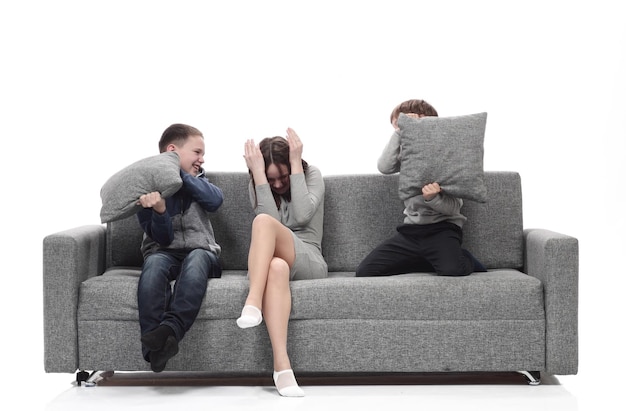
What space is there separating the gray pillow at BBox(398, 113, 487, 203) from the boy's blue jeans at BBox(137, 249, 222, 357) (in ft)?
2.98

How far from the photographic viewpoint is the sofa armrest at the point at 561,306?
3.20 m

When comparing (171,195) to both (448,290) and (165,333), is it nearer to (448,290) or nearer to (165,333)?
(165,333)

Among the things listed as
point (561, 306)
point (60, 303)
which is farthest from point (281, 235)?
point (561, 306)

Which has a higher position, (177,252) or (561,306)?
(177,252)

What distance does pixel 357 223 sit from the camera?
A: 152 inches

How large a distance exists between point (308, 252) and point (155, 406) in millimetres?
858

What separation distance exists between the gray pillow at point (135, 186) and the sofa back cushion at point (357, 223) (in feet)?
1.57

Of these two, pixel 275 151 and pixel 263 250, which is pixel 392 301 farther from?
pixel 275 151

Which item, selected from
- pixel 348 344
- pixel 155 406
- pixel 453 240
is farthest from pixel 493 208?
pixel 155 406

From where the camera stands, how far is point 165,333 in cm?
302

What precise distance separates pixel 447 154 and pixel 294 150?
62cm

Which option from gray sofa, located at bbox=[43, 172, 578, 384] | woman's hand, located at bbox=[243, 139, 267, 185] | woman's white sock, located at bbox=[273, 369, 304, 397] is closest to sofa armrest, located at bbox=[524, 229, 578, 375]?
gray sofa, located at bbox=[43, 172, 578, 384]

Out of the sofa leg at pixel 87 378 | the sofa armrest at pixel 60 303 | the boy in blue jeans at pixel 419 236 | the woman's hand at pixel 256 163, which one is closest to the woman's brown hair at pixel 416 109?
the boy in blue jeans at pixel 419 236

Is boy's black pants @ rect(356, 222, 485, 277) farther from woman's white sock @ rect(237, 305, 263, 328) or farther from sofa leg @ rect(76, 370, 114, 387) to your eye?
sofa leg @ rect(76, 370, 114, 387)
